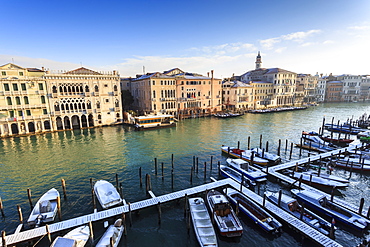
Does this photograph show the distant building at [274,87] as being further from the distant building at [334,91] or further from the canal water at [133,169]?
the canal water at [133,169]

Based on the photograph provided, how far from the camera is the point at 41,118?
36656 mm

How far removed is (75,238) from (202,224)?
670 cm

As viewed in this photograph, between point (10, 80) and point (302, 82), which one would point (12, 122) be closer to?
Result: point (10, 80)

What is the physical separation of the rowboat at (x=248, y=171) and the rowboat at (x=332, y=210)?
2981 mm

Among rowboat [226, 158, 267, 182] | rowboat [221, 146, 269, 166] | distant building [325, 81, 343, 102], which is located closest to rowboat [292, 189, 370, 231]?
rowboat [226, 158, 267, 182]

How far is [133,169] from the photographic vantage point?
20.3 m

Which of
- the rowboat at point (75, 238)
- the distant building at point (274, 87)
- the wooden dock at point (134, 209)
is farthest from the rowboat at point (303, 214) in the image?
the distant building at point (274, 87)

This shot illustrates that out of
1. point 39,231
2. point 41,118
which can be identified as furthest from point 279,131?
point 41,118

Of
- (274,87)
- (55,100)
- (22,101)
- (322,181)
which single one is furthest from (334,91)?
(22,101)

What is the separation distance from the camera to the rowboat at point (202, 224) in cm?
1015

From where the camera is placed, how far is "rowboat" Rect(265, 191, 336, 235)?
36.7ft

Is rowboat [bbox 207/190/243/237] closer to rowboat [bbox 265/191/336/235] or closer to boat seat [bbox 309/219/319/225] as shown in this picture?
rowboat [bbox 265/191/336/235]

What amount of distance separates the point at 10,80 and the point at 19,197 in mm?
27119

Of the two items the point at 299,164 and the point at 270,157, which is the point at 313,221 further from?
the point at 270,157
